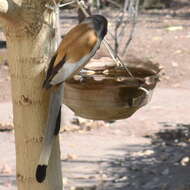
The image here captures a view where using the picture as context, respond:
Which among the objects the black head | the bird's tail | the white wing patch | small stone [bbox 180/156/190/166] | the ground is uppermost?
the black head

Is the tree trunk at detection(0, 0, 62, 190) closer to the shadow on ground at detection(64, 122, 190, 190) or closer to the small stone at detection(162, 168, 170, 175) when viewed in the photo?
the shadow on ground at detection(64, 122, 190, 190)

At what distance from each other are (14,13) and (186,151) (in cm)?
378

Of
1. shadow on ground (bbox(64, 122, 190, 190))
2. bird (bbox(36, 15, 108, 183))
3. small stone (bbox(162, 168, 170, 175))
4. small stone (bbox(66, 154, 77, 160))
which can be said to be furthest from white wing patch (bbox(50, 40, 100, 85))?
small stone (bbox(66, 154, 77, 160))

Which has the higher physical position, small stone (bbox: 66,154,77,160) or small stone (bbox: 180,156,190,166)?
small stone (bbox: 180,156,190,166)

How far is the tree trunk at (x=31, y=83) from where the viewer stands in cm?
195

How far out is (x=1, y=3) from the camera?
1.82 m

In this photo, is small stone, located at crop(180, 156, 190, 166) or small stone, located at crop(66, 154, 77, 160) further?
small stone, located at crop(66, 154, 77, 160)

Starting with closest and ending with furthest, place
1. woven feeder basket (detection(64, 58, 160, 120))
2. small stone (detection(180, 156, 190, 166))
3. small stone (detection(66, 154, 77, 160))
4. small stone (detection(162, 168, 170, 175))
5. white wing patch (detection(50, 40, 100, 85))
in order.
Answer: white wing patch (detection(50, 40, 100, 85)), woven feeder basket (detection(64, 58, 160, 120)), small stone (detection(162, 168, 170, 175)), small stone (detection(180, 156, 190, 166)), small stone (detection(66, 154, 77, 160))

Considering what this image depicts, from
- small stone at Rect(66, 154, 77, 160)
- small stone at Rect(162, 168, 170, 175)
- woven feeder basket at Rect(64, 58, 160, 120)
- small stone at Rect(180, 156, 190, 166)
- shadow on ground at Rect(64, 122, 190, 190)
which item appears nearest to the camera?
woven feeder basket at Rect(64, 58, 160, 120)

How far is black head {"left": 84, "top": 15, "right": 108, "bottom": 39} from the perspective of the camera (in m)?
2.11

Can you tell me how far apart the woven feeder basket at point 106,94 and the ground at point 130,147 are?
2.42 m

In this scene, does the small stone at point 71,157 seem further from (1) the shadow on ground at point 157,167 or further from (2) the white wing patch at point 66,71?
(2) the white wing patch at point 66,71

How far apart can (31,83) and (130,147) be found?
377 centimetres

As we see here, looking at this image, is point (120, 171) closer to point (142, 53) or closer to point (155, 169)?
point (155, 169)
